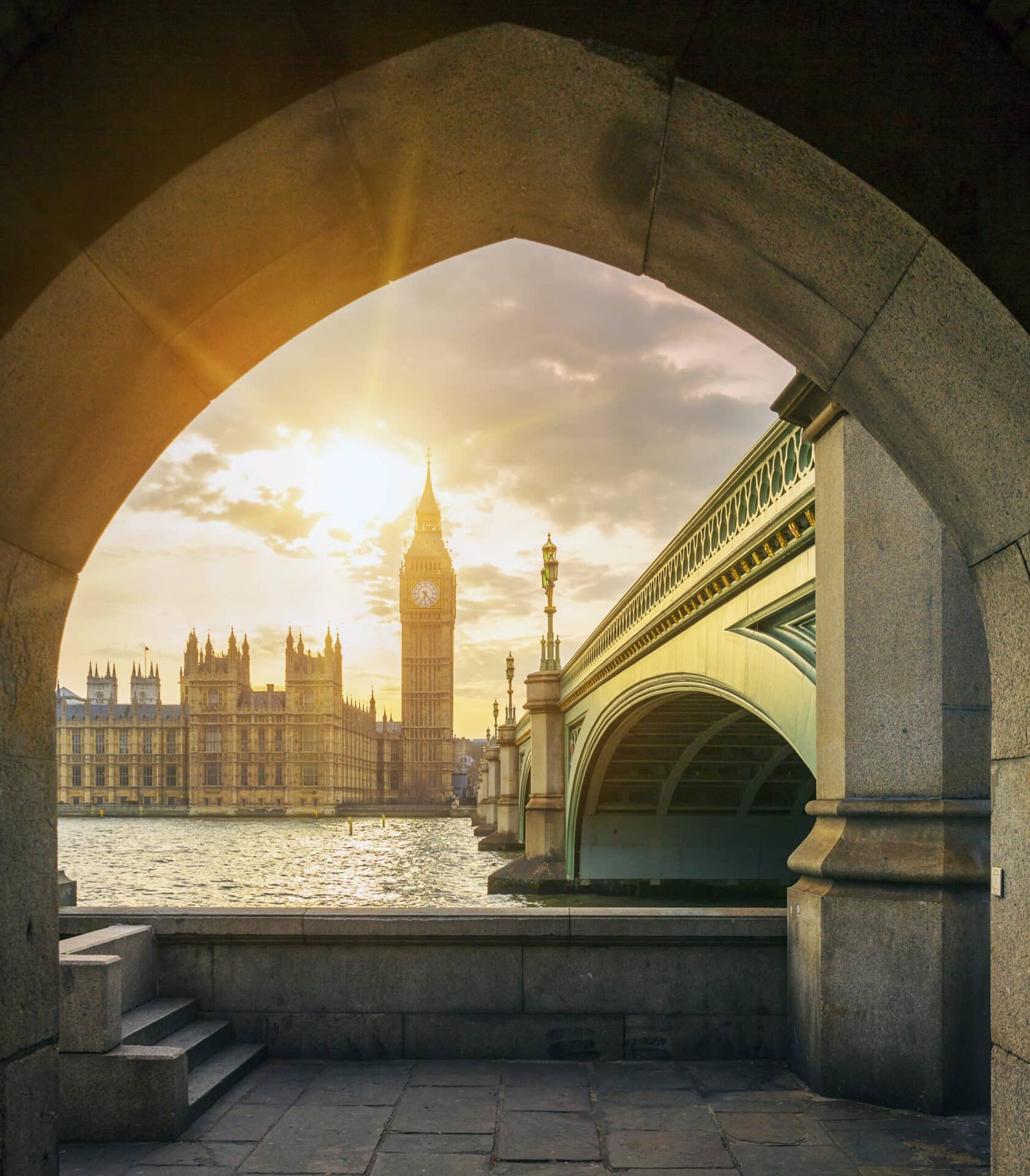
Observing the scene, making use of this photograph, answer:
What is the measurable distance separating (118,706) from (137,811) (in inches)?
555

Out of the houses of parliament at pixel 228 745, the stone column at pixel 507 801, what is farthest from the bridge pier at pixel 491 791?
the houses of parliament at pixel 228 745

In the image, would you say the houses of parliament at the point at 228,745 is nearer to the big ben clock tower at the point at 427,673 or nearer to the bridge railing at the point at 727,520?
the big ben clock tower at the point at 427,673

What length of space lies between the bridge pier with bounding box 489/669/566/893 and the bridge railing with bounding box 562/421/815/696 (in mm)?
11259

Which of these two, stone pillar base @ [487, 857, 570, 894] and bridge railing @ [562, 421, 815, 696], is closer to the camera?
bridge railing @ [562, 421, 815, 696]

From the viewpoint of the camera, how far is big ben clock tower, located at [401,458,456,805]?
123 meters

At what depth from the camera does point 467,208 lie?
3.07 m

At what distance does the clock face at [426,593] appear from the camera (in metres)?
131

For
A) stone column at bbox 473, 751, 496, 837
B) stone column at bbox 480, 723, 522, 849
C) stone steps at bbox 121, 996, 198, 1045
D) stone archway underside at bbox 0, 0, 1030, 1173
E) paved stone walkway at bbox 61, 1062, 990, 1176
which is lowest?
stone column at bbox 473, 751, 496, 837

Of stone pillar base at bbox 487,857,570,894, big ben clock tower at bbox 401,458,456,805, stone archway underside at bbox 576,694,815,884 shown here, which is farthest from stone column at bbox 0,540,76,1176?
big ben clock tower at bbox 401,458,456,805

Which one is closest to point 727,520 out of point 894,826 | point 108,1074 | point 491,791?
point 894,826

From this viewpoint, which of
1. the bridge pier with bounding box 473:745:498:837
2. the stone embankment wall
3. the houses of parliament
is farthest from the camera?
the houses of parliament

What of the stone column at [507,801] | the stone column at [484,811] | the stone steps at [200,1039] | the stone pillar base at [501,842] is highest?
the stone steps at [200,1039]

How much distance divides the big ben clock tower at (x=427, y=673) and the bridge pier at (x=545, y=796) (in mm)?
90553

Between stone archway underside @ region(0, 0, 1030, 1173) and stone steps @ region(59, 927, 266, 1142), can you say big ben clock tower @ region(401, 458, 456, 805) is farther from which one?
stone archway underside @ region(0, 0, 1030, 1173)
